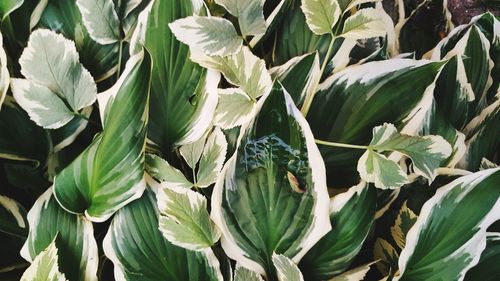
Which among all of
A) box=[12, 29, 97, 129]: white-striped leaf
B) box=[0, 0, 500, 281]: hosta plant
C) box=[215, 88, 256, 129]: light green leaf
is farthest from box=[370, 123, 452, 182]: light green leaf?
box=[12, 29, 97, 129]: white-striped leaf

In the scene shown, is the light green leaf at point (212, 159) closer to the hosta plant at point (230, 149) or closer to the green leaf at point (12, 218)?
the hosta plant at point (230, 149)

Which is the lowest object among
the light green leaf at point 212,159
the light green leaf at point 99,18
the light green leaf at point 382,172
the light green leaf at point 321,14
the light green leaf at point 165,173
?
the light green leaf at point 165,173

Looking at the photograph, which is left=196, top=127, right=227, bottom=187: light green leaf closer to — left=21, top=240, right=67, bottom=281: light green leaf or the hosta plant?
the hosta plant

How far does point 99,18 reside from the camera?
1.72ft

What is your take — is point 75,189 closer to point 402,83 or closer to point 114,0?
point 114,0

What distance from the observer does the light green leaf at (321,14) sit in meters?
0.49

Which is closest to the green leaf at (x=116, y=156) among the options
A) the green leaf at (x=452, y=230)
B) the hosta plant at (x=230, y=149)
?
the hosta plant at (x=230, y=149)

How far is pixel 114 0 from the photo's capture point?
0.55m

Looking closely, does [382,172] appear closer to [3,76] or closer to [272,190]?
[272,190]

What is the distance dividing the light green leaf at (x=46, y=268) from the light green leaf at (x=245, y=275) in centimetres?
14

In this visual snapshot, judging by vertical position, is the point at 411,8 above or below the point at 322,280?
above

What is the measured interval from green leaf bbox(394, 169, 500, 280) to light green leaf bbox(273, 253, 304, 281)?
0.08m

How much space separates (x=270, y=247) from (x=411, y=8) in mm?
480

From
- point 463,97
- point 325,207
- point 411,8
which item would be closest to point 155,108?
point 325,207
